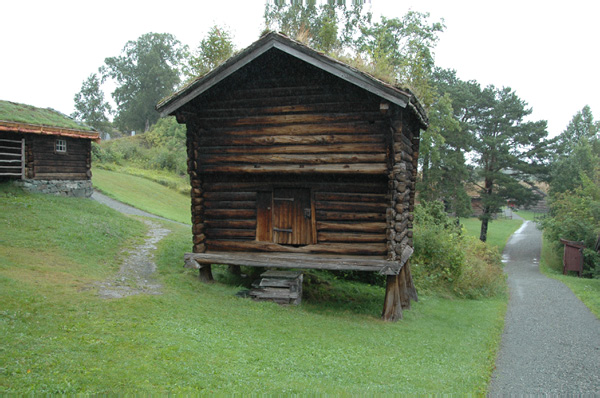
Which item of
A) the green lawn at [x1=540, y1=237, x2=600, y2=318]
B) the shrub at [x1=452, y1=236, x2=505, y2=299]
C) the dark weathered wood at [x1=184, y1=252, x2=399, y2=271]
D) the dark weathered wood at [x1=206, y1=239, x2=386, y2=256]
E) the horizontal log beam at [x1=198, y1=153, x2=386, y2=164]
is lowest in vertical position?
the green lawn at [x1=540, y1=237, x2=600, y2=318]

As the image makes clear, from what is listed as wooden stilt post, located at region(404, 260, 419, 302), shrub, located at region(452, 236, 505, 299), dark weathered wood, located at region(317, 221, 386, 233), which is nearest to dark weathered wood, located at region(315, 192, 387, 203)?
dark weathered wood, located at region(317, 221, 386, 233)

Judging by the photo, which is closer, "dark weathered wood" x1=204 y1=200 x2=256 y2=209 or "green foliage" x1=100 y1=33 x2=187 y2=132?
"dark weathered wood" x1=204 y1=200 x2=256 y2=209

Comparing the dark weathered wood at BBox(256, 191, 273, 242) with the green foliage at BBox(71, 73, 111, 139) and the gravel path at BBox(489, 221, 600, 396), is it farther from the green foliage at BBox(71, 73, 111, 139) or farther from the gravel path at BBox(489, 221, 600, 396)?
the green foliage at BBox(71, 73, 111, 139)

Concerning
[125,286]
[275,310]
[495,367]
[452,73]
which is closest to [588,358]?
[495,367]

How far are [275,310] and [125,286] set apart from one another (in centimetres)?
387

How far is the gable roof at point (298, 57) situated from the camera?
455 inches

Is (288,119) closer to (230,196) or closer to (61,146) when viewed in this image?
(230,196)

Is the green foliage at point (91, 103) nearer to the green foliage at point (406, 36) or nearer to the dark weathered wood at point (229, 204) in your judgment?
the green foliage at point (406, 36)

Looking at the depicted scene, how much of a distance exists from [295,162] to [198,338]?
575 centimetres

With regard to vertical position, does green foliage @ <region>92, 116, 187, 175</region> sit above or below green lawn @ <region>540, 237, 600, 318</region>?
above

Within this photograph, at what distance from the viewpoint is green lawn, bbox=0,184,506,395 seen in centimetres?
640

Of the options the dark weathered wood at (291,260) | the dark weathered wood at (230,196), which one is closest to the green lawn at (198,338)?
the dark weathered wood at (291,260)

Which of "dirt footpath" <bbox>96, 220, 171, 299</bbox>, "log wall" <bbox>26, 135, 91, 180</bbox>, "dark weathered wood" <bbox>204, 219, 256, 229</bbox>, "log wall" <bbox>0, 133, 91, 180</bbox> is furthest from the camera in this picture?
"log wall" <bbox>26, 135, 91, 180</bbox>

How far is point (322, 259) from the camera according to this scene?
1301 cm
